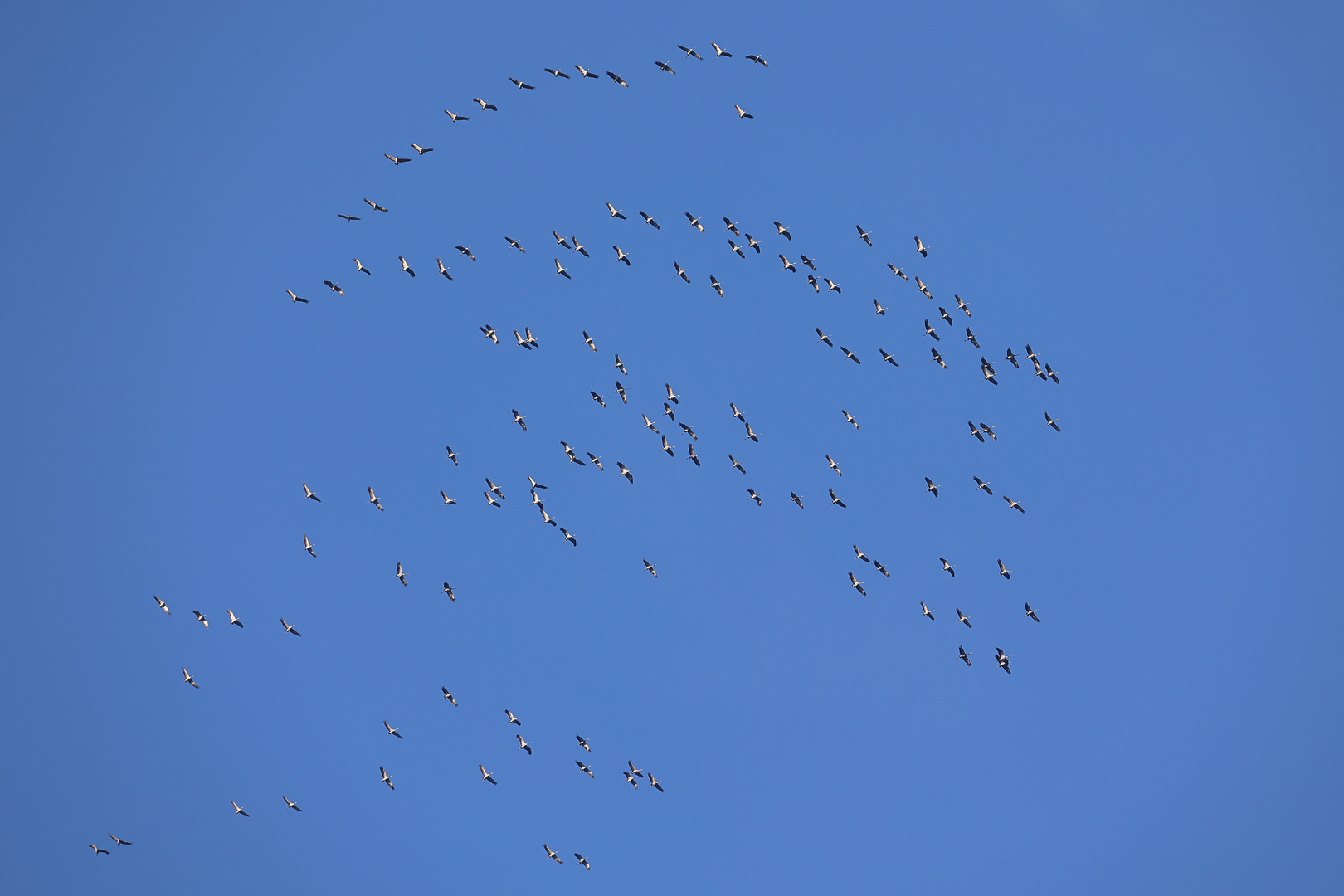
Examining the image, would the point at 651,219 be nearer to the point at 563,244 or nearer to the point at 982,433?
the point at 563,244

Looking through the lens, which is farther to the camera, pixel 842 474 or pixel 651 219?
pixel 842 474

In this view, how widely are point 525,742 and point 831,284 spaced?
181ft

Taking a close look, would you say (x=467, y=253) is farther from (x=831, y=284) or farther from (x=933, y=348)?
(x=933, y=348)

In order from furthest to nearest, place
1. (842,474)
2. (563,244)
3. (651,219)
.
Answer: (842,474) < (563,244) < (651,219)

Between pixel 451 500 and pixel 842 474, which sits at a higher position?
pixel 842 474

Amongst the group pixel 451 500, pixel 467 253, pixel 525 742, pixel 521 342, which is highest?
pixel 467 253

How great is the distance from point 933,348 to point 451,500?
48453 mm

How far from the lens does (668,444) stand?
110625 mm

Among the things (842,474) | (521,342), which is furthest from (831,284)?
(521,342)

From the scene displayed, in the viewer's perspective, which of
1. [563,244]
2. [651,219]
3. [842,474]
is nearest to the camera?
[651,219]

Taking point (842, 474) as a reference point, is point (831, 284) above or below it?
above

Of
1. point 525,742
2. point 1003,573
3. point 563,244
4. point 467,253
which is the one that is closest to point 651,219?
point 563,244

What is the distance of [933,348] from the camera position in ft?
357

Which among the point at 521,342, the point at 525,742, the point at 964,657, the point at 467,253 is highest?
the point at 467,253
